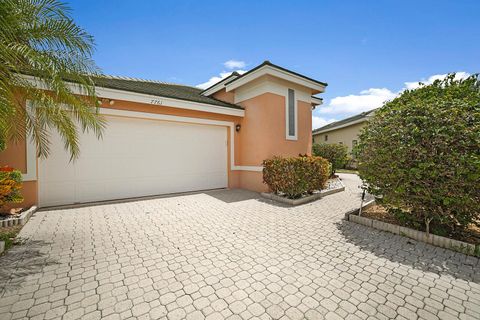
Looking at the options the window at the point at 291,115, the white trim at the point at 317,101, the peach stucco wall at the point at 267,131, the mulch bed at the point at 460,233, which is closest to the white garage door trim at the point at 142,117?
the peach stucco wall at the point at 267,131

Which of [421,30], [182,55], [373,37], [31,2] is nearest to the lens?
[31,2]

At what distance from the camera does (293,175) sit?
7.08m

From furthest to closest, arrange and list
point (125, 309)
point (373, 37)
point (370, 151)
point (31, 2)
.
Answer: point (373, 37) < point (370, 151) < point (31, 2) < point (125, 309)

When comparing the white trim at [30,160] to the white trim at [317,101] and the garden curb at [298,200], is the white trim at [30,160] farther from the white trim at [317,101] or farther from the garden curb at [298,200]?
the white trim at [317,101]

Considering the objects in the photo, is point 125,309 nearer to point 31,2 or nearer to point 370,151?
point 31,2

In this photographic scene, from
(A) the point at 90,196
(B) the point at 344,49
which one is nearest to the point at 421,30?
(B) the point at 344,49

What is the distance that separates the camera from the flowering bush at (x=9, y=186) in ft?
15.4

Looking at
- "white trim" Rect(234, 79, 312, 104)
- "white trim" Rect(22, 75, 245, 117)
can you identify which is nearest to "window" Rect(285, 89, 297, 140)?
"white trim" Rect(234, 79, 312, 104)

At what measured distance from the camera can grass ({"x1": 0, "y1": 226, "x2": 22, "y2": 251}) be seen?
390cm

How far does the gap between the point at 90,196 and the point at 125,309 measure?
6073mm

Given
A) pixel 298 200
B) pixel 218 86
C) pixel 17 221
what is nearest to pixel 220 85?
pixel 218 86

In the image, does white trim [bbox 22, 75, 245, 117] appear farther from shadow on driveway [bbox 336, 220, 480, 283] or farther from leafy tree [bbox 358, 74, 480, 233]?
shadow on driveway [bbox 336, 220, 480, 283]

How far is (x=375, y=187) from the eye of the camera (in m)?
5.12

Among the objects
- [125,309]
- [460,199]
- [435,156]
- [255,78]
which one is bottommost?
[125,309]
